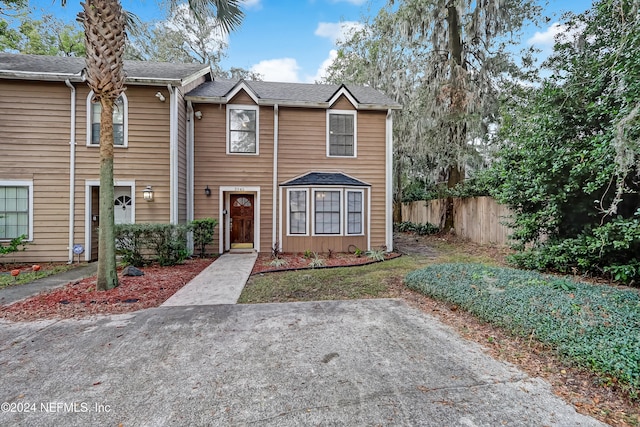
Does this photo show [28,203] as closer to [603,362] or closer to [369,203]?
[369,203]

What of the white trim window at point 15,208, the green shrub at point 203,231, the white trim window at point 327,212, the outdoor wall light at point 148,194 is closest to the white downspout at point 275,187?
the white trim window at point 327,212

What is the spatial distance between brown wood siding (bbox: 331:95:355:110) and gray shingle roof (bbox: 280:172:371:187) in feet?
7.11

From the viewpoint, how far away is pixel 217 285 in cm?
549

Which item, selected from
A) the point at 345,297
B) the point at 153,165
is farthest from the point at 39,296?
the point at 345,297

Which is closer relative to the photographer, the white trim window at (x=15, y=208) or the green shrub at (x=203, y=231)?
the white trim window at (x=15, y=208)

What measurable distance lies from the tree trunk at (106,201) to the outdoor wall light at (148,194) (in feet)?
10.2

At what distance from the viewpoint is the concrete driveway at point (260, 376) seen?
2.03 m

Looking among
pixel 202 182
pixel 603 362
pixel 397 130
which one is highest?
pixel 397 130

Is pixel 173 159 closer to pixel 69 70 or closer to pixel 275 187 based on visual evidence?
pixel 275 187

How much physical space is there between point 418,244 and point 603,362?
9343 mm

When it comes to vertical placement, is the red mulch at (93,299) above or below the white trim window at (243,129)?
below

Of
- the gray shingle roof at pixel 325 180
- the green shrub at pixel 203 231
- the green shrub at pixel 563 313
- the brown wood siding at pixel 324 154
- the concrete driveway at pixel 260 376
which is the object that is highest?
the brown wood siding at pixel 324 154

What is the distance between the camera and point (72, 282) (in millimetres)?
5758

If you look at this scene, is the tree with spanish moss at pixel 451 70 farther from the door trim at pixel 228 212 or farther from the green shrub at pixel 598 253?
the door trim at pixel 228 212
